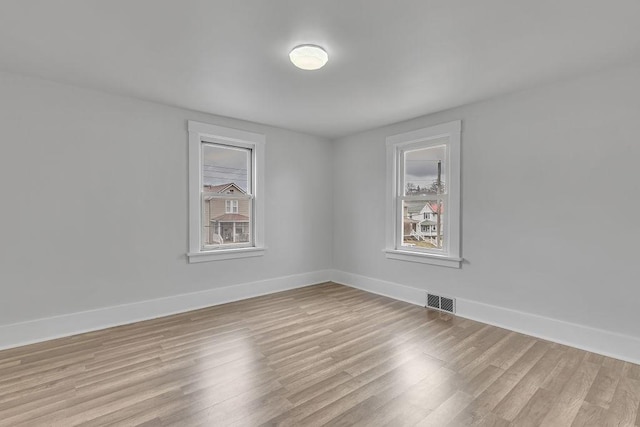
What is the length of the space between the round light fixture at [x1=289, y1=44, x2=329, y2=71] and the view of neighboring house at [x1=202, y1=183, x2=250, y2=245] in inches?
90.9

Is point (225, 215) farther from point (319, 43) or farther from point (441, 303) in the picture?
point (441, 303)

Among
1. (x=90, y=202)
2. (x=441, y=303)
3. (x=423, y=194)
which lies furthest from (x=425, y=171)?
(x=90, y=202)

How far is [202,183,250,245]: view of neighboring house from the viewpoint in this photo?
4176 millimetres

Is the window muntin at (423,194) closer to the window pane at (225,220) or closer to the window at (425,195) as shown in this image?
the window at (425,195)

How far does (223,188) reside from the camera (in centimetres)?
432

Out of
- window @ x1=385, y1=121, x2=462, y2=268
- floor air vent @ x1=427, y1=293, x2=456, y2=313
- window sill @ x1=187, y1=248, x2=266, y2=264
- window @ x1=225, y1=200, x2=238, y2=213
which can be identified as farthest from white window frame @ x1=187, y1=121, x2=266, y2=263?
floor air vent @ x1=427, y1=293, x2=456, y2=313

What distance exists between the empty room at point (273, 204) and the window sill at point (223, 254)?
0.20 feet

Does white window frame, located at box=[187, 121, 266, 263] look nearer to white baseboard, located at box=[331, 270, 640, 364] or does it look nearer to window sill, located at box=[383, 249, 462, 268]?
window sill, located at box=[383, 249, 462, 268]

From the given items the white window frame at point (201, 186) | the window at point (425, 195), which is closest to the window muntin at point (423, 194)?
the window at point (425, 195)

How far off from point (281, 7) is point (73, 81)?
2.49 m

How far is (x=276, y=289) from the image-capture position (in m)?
4.77

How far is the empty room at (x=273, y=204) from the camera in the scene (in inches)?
80.7

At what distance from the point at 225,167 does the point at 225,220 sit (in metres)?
0.75

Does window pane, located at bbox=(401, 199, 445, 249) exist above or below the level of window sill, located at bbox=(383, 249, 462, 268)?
above
